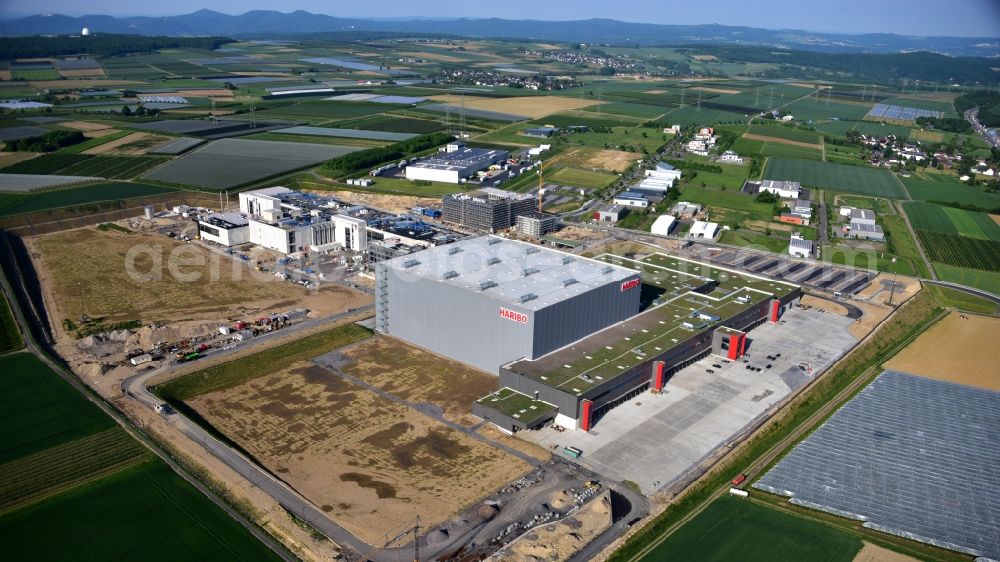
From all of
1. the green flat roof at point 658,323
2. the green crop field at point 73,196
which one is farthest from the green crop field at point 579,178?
the green crop field at point 73,196

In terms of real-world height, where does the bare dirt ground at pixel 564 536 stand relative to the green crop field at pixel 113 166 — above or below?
below

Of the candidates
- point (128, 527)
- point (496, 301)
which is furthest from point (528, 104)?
point (128, 527)

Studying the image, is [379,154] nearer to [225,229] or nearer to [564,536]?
[225,229]

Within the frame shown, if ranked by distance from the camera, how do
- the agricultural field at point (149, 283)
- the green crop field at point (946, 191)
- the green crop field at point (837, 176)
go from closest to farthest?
1. the agricultural field at point (149, 283)
2. the green crop field at point (946, 191)
3. the green crop field at point (837, 176)

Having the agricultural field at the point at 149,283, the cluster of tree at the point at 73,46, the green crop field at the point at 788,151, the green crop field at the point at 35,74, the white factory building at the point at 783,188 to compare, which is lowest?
the agricultural field at the point at 149,283

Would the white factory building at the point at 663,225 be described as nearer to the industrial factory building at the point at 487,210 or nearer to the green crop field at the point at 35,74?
the industrial factory building at the point at 487,210

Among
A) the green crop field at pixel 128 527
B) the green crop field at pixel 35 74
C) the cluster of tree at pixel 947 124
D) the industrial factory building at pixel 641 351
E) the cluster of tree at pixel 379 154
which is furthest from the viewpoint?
the green crop field at pixel 35 74

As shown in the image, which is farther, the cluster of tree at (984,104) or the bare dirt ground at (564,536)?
the cluster of tree at (984,104)
